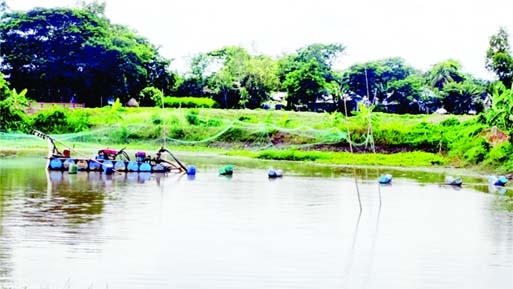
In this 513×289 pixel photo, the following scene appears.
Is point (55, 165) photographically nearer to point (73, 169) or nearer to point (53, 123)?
point (73, 169)

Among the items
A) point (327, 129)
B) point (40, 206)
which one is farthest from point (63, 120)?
point (40, 206)

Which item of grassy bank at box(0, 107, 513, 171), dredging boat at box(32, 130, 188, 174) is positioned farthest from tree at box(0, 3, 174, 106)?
dredging boat at box(32, 130, 188, 174)

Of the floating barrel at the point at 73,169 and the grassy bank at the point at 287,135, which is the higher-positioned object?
the grassy bank at the point at 287,135

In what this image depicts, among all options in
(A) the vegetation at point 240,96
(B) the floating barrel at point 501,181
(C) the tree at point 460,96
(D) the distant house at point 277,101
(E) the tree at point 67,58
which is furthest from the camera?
(D) the distant house at point 277,101

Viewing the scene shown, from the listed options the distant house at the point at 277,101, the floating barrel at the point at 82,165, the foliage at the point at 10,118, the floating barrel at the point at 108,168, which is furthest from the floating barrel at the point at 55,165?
the distant house at the point at 277,101

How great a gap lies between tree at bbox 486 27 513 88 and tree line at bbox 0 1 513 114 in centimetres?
530

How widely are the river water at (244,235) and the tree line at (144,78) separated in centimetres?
3105

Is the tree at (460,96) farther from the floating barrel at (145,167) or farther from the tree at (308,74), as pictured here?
the floating barrel at (145,167)

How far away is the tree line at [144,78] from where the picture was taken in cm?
5512

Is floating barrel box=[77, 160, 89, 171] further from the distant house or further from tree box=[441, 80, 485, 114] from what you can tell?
tree box=[441, 80, 485, 114]

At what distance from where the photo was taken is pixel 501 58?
1828 inches

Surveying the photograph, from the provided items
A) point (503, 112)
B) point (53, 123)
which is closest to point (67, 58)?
point (53, 123)

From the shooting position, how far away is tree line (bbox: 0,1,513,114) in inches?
2170

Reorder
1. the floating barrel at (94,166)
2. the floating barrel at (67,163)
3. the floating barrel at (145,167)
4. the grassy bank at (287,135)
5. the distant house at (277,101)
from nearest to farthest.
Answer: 1. the floating barrel at (67,163)
2. the floating barrel at (94,166)
3. the floating barrel at (145,167)
4. the grassy bank at (287,135)
5. the distant house at (277,101)
